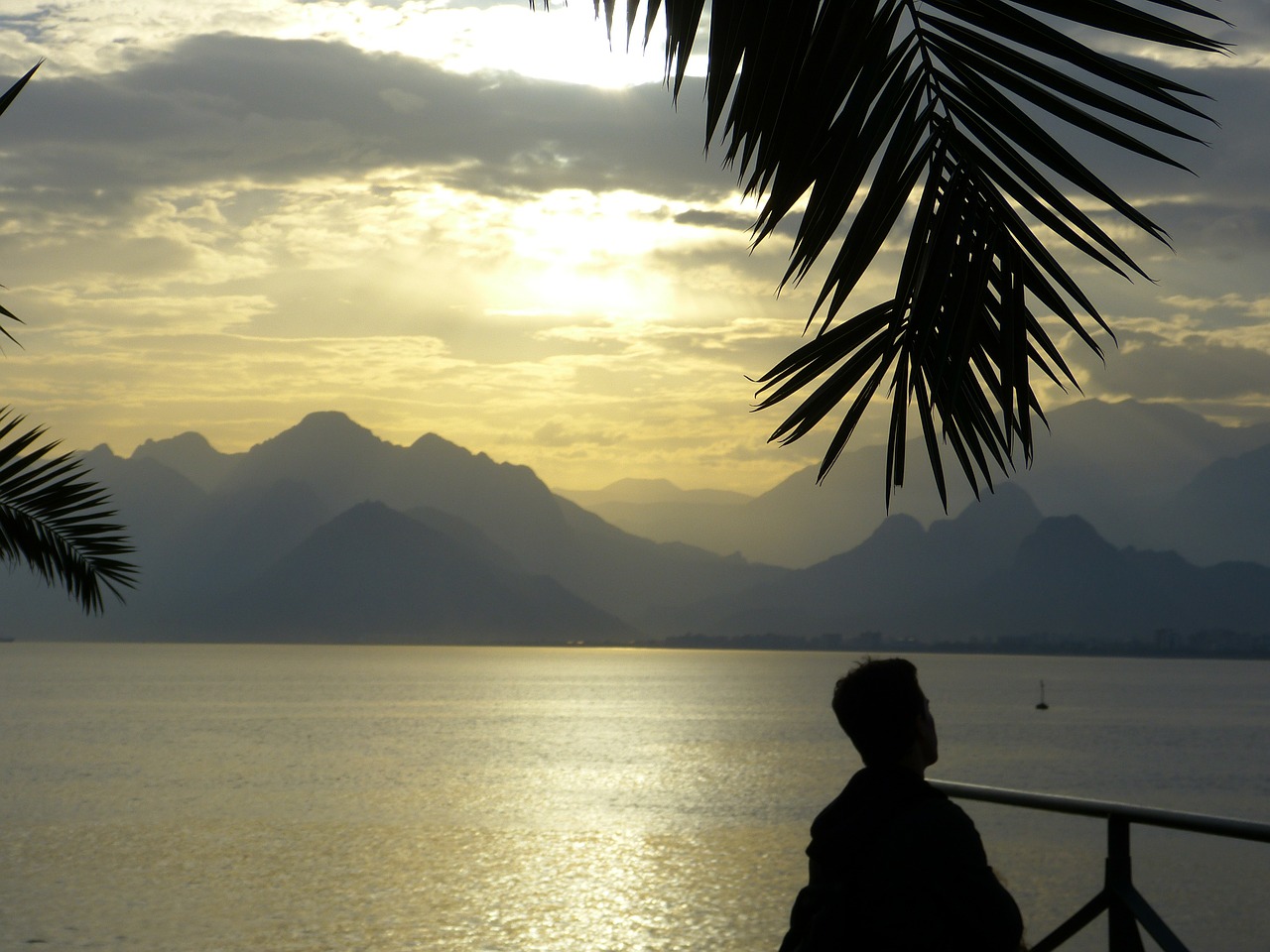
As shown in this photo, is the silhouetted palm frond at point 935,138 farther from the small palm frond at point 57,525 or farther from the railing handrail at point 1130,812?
the small palm frond at point 57,525

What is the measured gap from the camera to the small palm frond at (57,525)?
5.14m

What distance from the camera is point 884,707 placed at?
7.55 ft

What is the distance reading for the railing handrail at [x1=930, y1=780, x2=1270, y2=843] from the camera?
2.65 meters

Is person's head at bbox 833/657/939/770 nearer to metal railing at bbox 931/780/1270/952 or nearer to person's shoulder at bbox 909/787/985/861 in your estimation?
person's shoulder at bbox 909/787/985/861

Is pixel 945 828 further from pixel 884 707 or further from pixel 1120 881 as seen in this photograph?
pixel 1120 881

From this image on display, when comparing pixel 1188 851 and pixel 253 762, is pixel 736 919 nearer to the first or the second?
pixel 1188 851

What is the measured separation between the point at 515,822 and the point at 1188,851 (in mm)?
20674

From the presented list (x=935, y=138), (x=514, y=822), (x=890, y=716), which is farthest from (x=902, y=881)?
(x=514, y=822)

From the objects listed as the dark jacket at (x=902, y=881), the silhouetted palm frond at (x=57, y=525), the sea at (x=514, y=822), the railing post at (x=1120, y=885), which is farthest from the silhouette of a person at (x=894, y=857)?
the sea at (x=514, y=822)

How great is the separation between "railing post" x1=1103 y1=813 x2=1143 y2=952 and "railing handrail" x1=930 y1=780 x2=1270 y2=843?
39mm

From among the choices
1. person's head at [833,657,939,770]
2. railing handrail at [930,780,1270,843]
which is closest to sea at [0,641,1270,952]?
railing handrail at [930,780,1270,843]

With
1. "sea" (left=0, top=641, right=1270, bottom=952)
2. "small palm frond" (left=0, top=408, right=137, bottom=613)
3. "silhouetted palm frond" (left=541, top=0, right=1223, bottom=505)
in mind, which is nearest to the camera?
"silhouetted palm frond" (left=541, top=0, right=1223, bottom=505)

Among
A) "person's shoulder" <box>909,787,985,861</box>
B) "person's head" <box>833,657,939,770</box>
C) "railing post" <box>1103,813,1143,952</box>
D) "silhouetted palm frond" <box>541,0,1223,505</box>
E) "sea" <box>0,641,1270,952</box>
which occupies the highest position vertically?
"silhouetted palm frond" <box>541,0,1223,505</box>

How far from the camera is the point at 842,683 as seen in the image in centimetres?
235
